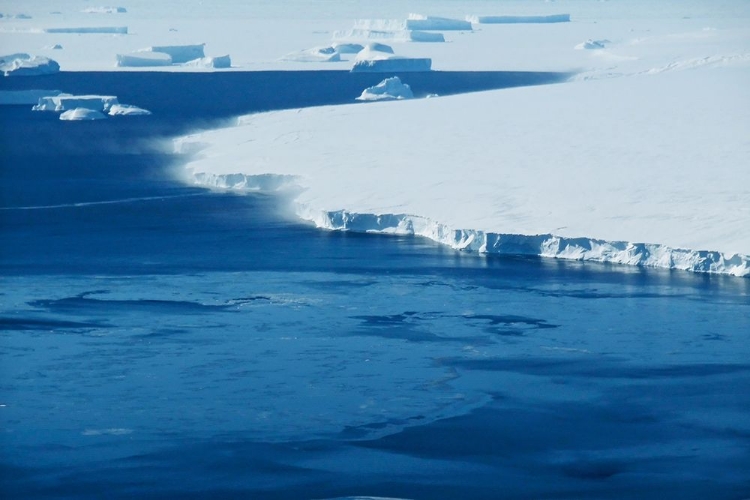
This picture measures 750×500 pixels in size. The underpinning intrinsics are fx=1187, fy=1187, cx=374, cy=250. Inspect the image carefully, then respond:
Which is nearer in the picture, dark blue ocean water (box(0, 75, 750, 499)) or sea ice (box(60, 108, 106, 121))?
dark blue ocean water (box(0, 75, 750, 499))

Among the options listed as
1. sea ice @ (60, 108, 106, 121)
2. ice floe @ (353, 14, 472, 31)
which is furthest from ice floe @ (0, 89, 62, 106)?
ice floe @ (353, 14, 472, 31)

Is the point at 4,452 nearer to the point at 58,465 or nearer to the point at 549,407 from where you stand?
the point at 58,465

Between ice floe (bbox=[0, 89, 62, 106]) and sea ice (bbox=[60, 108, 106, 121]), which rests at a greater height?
ice floe (bbox=[0, 89, 62, 106])

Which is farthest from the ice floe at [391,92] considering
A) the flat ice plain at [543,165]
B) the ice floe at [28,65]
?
the ice floe at [28,65]

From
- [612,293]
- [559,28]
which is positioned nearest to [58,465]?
[612,293]

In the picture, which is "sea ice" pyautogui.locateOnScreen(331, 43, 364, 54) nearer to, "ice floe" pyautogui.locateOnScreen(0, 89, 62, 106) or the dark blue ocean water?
"ice floe" pyautogui.locateOnScreen(0, 89, 62, 106)
